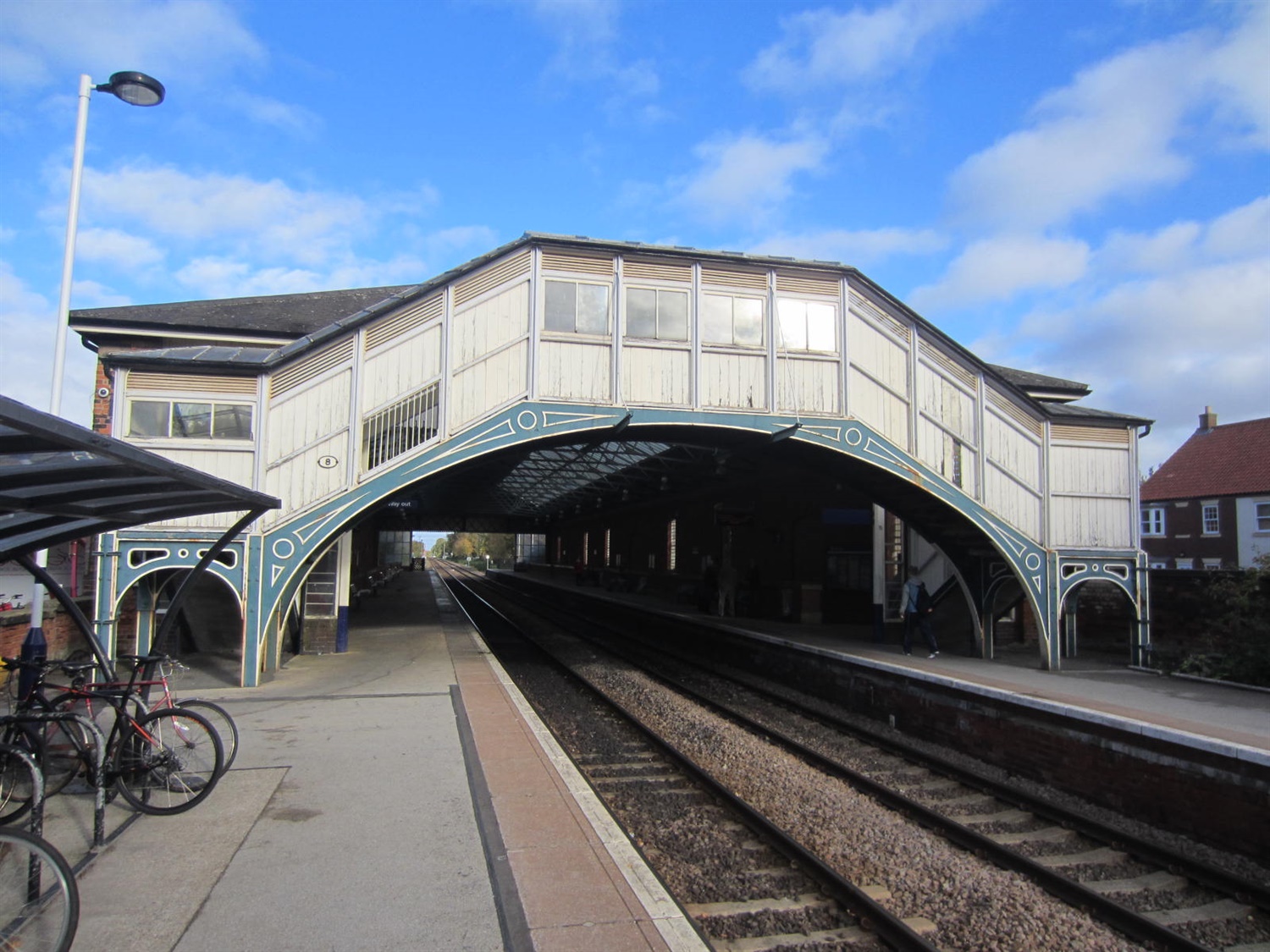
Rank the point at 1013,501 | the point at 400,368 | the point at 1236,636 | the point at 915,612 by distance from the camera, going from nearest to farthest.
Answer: the point at 400,368
the point at 1236,636
the point at 1013,501
the point at 915,612

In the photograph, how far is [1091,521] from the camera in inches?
576

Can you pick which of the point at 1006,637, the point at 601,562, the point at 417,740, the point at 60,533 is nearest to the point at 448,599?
the point at 601,562

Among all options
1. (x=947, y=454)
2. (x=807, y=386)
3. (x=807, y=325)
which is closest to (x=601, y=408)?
(x=807, y=386)

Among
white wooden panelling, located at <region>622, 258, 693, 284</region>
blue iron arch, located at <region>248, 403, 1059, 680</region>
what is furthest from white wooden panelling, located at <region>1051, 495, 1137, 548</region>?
white wooden panelling, located at <region>622, 258, 693, 284</region>

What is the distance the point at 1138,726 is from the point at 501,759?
6.04 meters

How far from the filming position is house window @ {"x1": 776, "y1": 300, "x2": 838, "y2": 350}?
43.7 ft

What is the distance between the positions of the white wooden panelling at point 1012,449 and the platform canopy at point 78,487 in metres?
12.2

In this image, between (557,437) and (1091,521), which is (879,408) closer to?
(1091,521)

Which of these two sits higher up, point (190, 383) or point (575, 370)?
point (575, 370)

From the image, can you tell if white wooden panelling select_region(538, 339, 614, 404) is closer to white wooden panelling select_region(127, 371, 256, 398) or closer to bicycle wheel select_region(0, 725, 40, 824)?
white wooden panelling select_region(127, 371, 256, 398)

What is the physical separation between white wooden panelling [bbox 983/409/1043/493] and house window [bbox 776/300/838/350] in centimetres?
325

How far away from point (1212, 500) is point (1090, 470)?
24680 mm

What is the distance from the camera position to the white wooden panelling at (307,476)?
11602 millimetres

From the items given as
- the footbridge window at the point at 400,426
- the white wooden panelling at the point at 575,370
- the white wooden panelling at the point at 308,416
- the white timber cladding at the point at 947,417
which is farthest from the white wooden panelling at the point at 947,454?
the white wooden panelling at the point at 308,416
